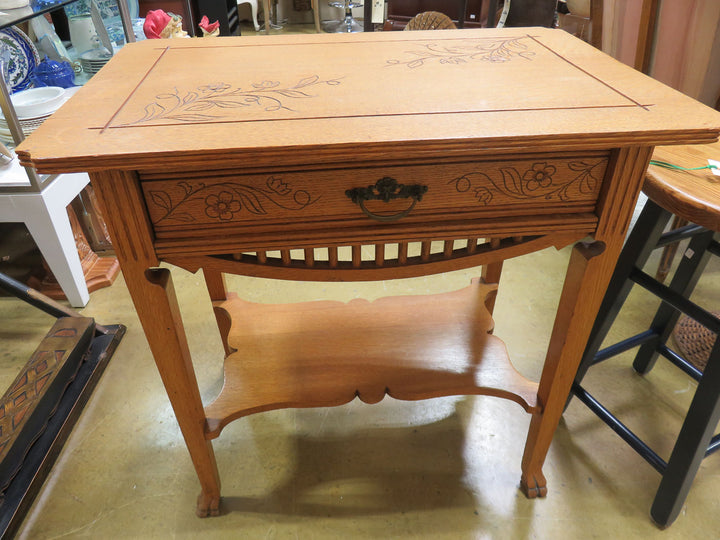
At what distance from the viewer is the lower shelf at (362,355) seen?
3.82ft

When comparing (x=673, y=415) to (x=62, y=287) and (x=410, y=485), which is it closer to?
(x=410, y=485)

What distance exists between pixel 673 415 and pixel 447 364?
30.4 inches

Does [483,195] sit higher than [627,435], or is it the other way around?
[483,195]

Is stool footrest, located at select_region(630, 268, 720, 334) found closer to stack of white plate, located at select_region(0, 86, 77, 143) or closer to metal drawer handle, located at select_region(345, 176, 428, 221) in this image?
metal drawer handle, located at select_region(345, 176, 428, 221)

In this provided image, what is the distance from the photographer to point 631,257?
1.16m

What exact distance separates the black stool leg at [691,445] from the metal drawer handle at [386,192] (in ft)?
2.30

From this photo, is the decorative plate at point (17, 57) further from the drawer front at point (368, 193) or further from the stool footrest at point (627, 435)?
the stool footrest at point (627, 435)

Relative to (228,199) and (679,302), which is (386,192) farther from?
(679,302)

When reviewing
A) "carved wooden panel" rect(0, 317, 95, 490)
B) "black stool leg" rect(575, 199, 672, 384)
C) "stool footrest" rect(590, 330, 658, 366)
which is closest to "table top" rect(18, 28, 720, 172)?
"black stool leg" rect(575, 199, 672, 384)

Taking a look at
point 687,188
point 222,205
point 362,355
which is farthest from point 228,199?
point 687,188

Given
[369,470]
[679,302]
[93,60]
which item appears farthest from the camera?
[93,60]

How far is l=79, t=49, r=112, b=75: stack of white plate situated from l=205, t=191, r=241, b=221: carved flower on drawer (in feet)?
5.55

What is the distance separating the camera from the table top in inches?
27.1

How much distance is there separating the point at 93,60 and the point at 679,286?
231 cm
